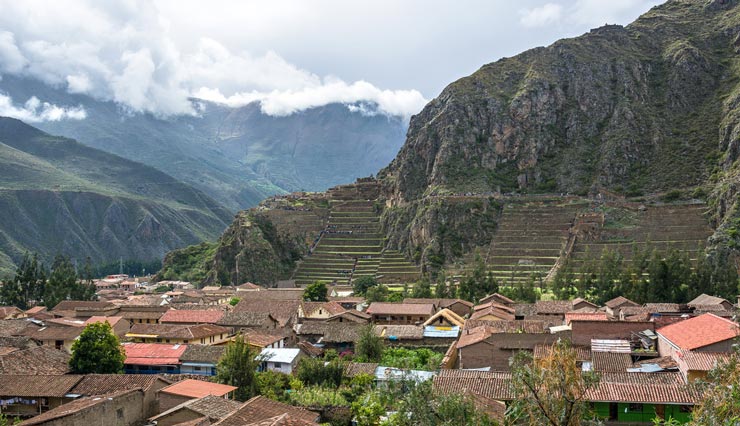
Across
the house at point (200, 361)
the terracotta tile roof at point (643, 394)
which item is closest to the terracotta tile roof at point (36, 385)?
the house at point (200, 361)

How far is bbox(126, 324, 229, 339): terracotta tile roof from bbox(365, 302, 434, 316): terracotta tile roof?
56.4ft

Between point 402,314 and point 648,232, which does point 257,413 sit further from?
point 648,232

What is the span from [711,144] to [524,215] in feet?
140

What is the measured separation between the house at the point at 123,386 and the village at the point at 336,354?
0.25 ft

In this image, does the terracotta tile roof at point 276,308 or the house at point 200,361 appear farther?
the terracotta tile roof at point 276,308

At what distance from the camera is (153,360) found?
43.8 meters

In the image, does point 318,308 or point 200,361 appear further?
point 318,308

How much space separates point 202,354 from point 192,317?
54.1 feet

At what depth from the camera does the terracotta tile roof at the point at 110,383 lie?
33.2 m

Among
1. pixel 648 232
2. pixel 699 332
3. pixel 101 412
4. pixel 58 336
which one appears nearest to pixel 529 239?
pixel 648 232

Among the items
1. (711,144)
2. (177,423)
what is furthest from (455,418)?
(711,144)

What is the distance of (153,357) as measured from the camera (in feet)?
146

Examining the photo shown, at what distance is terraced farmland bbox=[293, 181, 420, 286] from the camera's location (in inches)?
4562

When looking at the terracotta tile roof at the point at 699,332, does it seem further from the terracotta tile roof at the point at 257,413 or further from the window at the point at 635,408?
the terracotta tile roof at the point at 257,413
